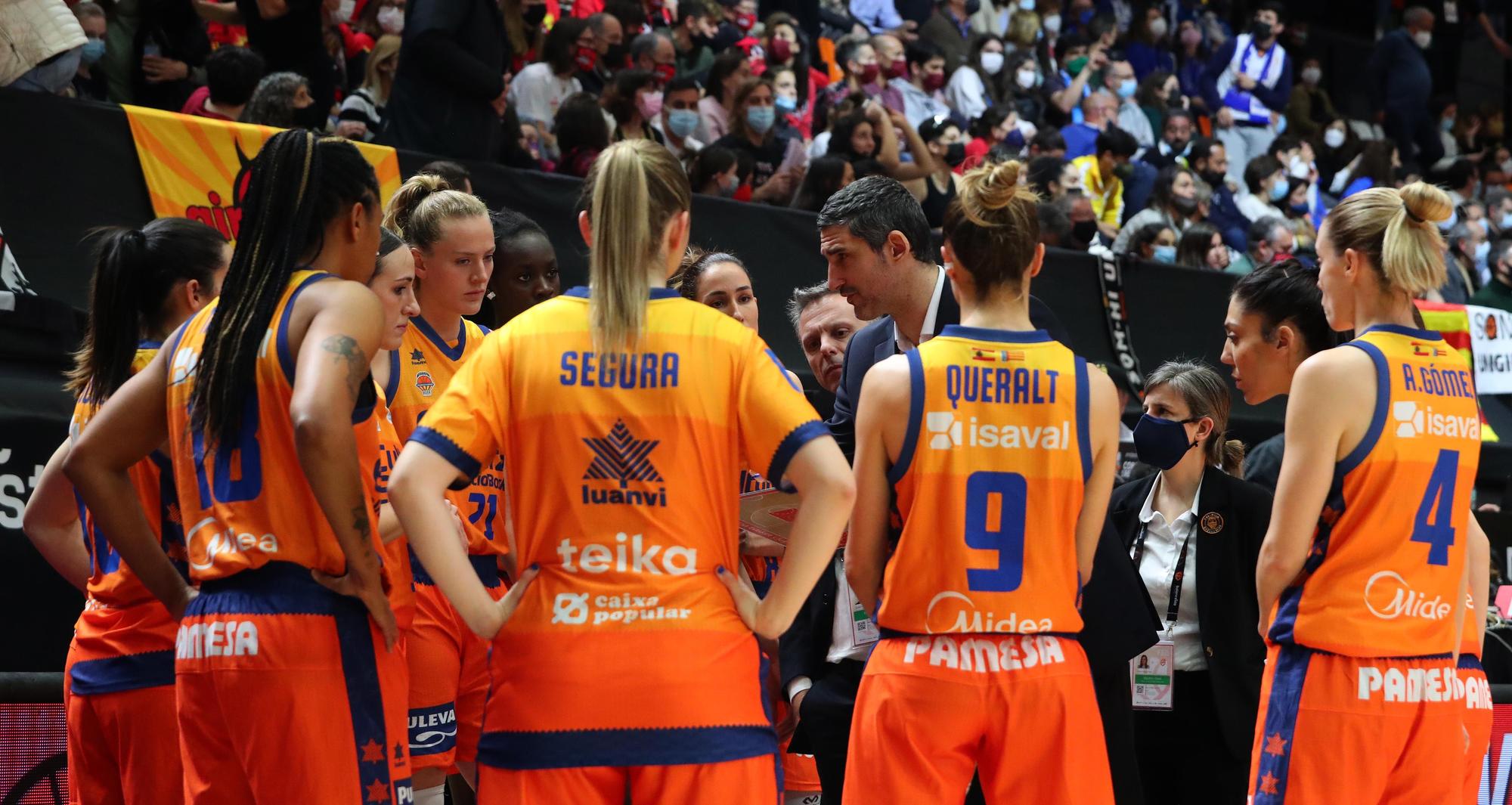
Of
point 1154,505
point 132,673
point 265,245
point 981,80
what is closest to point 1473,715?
point 1154,505

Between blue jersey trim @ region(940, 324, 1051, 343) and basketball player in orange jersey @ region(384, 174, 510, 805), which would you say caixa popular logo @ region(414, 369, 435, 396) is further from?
blue jersey trim @ region(940, 324, 1051, 343)

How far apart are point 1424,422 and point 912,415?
4.22 feet

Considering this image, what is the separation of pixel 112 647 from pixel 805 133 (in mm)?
9376

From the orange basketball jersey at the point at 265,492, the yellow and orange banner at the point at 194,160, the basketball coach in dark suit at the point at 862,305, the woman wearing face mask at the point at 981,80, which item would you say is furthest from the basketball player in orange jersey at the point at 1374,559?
the woman wearing face mask at the point at 981,80

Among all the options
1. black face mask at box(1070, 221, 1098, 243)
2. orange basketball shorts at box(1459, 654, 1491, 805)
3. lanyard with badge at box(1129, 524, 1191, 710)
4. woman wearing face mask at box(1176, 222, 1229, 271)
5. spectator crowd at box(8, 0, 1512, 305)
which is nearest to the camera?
orange basketball shorts at box(1459, 654, 1491, 805)

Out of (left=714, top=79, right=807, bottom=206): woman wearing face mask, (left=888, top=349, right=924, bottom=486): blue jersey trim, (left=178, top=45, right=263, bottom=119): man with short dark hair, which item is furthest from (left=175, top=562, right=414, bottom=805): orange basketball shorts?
(left=714, top=79, right=807, bottom=206): woman wearing face mask

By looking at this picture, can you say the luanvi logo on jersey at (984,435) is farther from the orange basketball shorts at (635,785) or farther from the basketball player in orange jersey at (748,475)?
the basketball player in orange jersey at (748,475)

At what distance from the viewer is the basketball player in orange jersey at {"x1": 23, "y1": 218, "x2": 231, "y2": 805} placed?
3.34 m

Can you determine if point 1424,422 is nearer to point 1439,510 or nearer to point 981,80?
point 1439,510

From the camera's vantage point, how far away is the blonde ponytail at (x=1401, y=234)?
11.6 ft

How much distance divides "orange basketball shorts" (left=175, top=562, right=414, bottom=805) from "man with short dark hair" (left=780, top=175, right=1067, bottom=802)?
1.50 meters

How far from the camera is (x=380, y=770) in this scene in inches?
115

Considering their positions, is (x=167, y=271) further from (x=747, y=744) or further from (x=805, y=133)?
(x=805, y=133)

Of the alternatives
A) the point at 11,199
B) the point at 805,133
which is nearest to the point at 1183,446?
the point at 11,199
